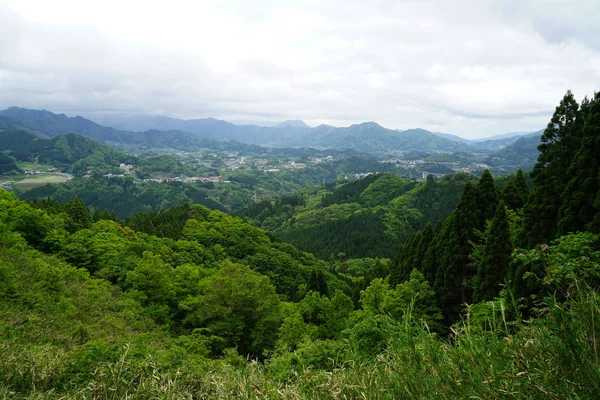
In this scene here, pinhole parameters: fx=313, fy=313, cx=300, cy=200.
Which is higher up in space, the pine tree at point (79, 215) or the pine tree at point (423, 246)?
the pine tree at point (79, 215)

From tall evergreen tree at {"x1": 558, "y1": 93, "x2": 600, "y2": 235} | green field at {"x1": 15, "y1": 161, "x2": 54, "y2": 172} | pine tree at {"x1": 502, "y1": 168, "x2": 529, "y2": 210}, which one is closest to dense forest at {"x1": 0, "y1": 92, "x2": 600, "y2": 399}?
tall evergreen tree at {"x1": 558, "y1": 93, "x2": 600, "y2": 235}

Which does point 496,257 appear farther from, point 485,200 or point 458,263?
point 485,200

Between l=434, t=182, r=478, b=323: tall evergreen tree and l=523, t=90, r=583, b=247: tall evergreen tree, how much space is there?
435cm

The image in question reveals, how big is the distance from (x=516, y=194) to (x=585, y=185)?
1280 centimetres

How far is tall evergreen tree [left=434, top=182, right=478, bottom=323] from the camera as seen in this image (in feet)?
59.9

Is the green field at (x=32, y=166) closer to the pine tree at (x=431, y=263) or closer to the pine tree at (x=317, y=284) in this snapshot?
the pine tree at (x=317, y=284)

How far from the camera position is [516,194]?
2272 cm

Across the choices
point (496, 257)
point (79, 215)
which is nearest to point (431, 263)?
point (496, 257)

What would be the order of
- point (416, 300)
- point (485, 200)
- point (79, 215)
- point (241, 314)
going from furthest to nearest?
point (79, 215) → point (485, 200) → point (241, 314) → point (416, 300)

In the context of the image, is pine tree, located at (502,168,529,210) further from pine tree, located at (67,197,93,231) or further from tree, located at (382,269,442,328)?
pine tree, located at (67,197,93,231)

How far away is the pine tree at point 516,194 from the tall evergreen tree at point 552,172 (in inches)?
349

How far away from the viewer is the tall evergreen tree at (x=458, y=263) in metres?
18.3

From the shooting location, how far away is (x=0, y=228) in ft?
59.9

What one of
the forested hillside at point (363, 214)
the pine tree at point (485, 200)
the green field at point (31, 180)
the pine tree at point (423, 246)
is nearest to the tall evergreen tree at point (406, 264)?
the pine tree at point (423, 246)
